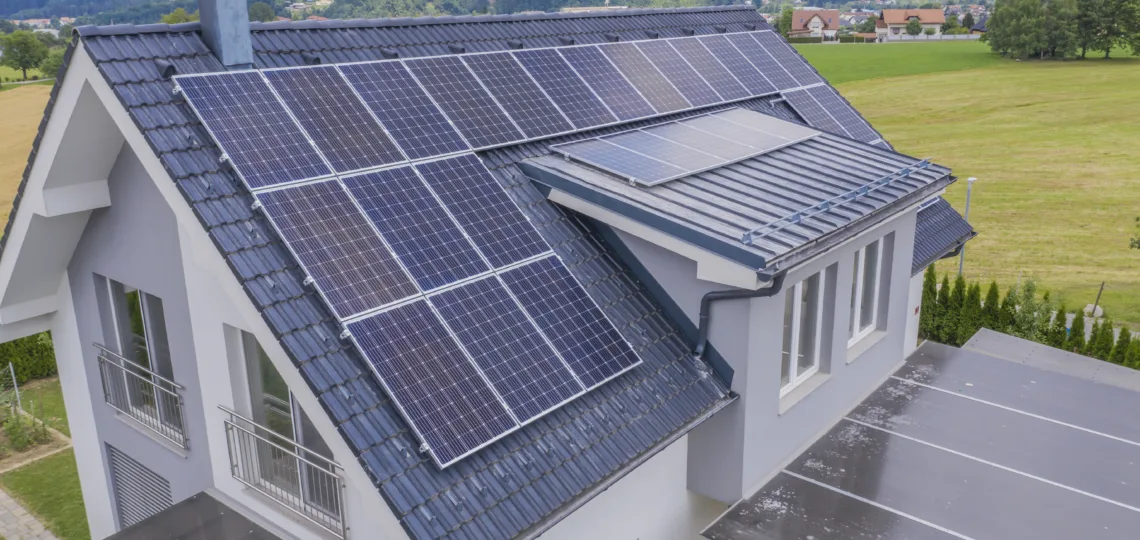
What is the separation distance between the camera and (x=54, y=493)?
1780cm

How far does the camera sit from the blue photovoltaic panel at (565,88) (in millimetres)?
13773

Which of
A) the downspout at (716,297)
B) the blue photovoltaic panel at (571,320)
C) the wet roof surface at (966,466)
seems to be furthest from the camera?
the wet roof surface at (966,466)

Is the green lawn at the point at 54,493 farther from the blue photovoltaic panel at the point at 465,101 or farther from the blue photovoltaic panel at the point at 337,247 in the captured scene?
the blue photovoltaic panel at the point at 465,101

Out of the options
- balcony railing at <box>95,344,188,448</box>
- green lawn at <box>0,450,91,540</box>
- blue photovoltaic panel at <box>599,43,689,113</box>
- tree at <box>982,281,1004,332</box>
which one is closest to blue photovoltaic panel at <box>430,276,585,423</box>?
balcony railing at <box>95,344,188,448</box>

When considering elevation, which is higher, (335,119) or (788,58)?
(788,58)

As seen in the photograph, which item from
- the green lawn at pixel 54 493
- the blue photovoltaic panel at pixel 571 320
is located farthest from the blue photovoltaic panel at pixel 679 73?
the green lawn at pixel 54 493

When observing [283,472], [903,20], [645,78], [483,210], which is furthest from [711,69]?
[903,20]

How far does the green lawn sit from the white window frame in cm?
1489

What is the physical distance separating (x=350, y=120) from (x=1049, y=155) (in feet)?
206

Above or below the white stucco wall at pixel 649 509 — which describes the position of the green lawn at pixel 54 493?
below

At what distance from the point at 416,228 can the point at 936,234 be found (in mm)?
12421

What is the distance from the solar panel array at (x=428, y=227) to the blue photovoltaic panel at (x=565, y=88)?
1.96ft

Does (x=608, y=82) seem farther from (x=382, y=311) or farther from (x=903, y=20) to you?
(x=903, y=20)

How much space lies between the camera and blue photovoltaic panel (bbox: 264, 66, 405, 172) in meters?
10.1
